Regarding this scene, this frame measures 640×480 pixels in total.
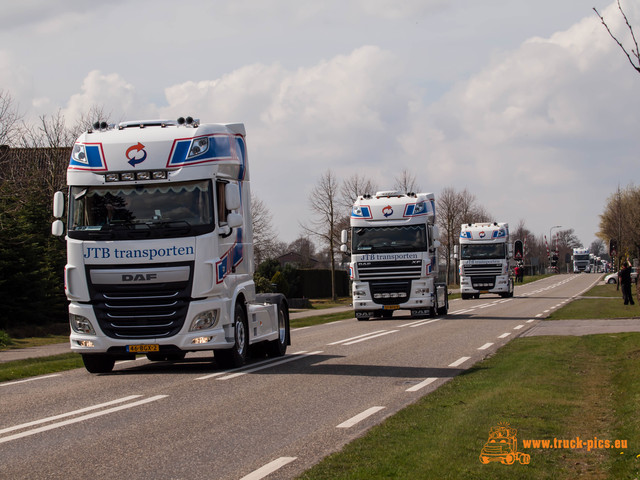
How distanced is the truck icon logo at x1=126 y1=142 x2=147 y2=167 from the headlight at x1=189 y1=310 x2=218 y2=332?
2513mm

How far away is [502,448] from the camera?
6.90m

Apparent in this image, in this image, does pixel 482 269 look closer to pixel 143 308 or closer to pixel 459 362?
pixel 459 362

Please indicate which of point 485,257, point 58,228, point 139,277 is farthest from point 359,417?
point 485,257

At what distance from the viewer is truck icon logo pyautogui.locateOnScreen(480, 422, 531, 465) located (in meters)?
6.51

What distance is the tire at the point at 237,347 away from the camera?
13297 mm

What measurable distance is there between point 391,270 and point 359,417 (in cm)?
1782

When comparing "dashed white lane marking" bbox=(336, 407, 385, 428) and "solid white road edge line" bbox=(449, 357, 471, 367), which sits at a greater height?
"dashed white lane marking" bbox=(336, 407, 385, 428)

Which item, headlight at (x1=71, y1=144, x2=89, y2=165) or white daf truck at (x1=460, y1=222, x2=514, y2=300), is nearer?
headlight at (x1=71, y1=144, x2=89, y2=165)

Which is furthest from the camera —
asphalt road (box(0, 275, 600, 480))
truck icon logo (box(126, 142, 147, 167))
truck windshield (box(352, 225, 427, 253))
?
truck windshield (box(352, 225, 427, 253))

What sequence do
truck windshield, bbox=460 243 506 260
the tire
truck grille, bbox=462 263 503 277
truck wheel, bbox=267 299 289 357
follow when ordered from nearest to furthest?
the tire, truck wheel, bbox=267 299 289 357, truck windshield, bbox=460 243 506 260, truck grille, bbox=462 263 503 277

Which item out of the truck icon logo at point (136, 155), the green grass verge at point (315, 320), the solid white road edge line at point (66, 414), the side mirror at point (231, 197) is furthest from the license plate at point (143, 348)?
the green grass verge at point (315, 320)

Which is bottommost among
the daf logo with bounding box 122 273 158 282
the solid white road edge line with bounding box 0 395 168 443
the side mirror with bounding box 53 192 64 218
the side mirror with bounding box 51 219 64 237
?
the solid white road edge line with bounding box 0 395 168 443

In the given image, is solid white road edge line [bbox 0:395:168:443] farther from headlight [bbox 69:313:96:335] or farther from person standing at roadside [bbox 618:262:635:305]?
person standing at roadside [bbox 618:262:635:305]

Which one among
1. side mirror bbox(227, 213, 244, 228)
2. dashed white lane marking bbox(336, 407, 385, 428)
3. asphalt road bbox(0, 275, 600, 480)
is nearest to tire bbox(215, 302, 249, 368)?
asphalt road bbox(0, 275, 600, 480)
